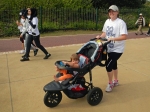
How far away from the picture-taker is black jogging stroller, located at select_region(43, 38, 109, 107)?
3340mm

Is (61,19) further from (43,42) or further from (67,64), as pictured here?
(67,64)

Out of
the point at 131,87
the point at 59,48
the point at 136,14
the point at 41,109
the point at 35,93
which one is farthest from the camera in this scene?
the point at 136,14

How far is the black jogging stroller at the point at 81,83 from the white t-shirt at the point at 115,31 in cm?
23

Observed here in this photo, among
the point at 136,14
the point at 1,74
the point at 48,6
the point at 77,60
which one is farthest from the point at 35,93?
the point at 136,14

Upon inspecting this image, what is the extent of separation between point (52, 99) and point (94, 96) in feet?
2.42

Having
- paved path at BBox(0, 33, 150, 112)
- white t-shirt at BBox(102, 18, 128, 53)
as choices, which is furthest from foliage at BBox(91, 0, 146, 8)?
white t-shirt at BBox(102, 18, 128, 53)

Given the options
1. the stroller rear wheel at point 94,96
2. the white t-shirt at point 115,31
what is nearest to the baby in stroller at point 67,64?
the stroller rear wheel at point 94,96

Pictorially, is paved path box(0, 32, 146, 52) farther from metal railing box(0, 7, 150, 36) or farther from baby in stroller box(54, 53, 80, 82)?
baby in stroller box(54, 53, 80, 82)

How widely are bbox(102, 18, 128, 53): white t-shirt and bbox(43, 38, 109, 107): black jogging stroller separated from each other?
0.75ft

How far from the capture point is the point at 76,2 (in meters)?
15.7

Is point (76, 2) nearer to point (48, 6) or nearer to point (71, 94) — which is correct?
point (48, 6)

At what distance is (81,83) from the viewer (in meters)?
3.64

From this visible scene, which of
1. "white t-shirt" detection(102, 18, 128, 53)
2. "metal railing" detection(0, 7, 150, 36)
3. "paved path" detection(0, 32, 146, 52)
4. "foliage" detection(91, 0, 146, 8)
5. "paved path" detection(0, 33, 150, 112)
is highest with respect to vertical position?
"foliage" detection(91, 0, 146, 8)

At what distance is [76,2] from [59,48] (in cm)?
852
